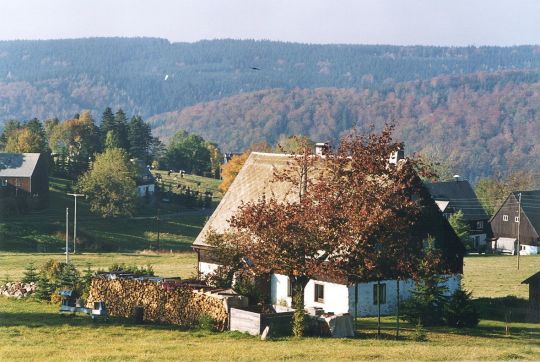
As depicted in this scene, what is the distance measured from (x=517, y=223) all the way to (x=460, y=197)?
845 centimetres

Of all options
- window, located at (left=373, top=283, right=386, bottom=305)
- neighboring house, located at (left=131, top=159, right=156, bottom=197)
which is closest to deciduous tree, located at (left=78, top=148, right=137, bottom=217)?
neighboring house, located at (left=131, top=159, right=156, bottom=197)

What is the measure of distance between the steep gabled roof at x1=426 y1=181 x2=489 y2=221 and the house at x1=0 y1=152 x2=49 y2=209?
132 feet

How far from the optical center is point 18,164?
326 feet

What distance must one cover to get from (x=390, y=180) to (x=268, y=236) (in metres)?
5.48

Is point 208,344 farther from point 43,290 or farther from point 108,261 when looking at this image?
point 108,261

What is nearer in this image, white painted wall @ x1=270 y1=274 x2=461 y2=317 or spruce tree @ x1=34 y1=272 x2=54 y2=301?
white painted wall @ x1=270 y1=274 x2=461 y2=317

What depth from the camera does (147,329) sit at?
31.5m

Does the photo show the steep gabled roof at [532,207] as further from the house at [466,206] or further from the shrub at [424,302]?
the shrub at [424,302]

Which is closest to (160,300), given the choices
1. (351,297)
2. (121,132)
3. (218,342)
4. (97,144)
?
(218,342)

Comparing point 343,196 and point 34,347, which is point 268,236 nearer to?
point 343,196

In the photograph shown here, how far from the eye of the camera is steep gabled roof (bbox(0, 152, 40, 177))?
97.4 meters

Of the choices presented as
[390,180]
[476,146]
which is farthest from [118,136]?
[390,180]

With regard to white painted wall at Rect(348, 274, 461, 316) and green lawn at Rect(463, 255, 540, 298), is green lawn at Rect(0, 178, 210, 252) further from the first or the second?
white painted wall at Rect(348, 274, 461, 316)

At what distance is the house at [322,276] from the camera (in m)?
37.8
